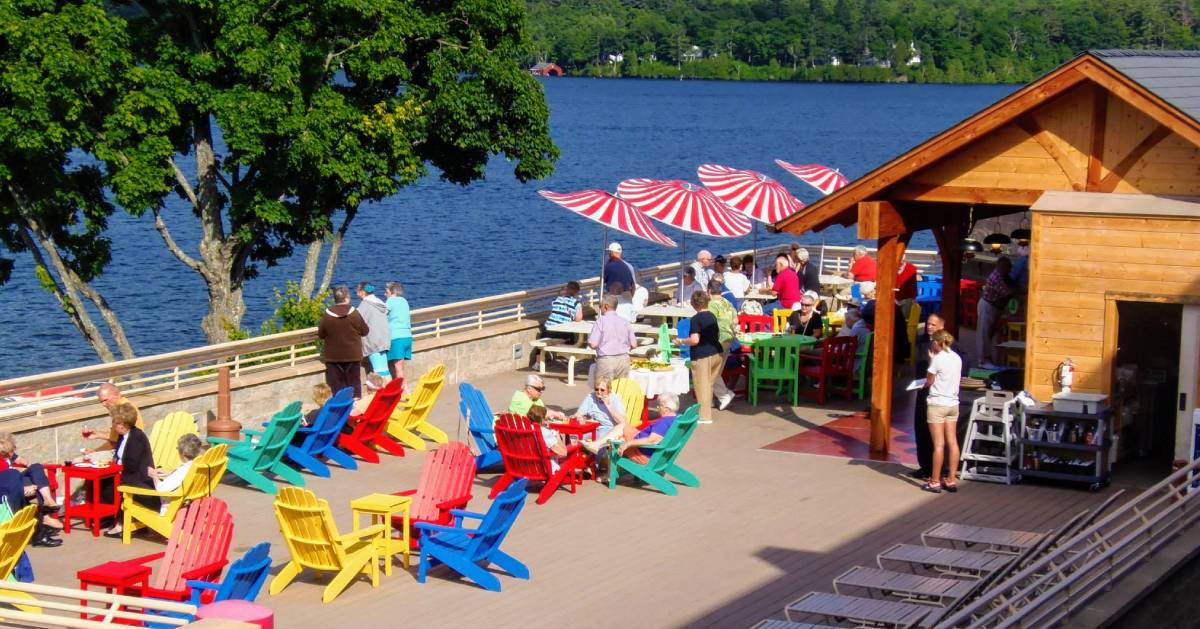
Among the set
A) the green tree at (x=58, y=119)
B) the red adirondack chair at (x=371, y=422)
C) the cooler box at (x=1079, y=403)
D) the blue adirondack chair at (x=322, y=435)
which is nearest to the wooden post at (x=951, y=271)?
the cooler box at (x=1079, y=403)

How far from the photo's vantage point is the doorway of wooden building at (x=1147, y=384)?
14641 mm

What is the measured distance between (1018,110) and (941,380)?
8.86 ft

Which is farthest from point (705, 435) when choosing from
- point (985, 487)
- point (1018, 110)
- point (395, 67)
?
point (395, 67)

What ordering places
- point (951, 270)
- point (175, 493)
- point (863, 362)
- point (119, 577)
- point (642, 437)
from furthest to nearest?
1. point (951, 270)
2. point (863, 362)
3. point (642, 437)
4. point (175, 493)
5. point (119, 577)

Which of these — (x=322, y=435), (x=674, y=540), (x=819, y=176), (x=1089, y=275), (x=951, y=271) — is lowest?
(x=674, y=540)

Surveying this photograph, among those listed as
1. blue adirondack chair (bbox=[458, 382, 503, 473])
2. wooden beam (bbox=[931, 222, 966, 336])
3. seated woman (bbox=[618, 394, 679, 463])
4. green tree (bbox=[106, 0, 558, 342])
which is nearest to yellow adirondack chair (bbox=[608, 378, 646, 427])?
seated woman (bbox=[618, 394, 679, 463])

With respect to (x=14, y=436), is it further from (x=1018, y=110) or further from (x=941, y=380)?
(x=1018, y=110)

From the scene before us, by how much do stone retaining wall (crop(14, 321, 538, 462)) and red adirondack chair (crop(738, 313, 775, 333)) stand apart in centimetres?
282

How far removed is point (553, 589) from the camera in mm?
11188

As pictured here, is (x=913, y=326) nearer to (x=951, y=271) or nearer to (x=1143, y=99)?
(x=951, y=271)

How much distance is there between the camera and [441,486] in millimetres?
11742

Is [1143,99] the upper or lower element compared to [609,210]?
upper

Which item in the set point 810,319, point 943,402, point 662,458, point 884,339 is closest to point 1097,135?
point 884,339

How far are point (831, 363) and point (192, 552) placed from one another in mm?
9857
